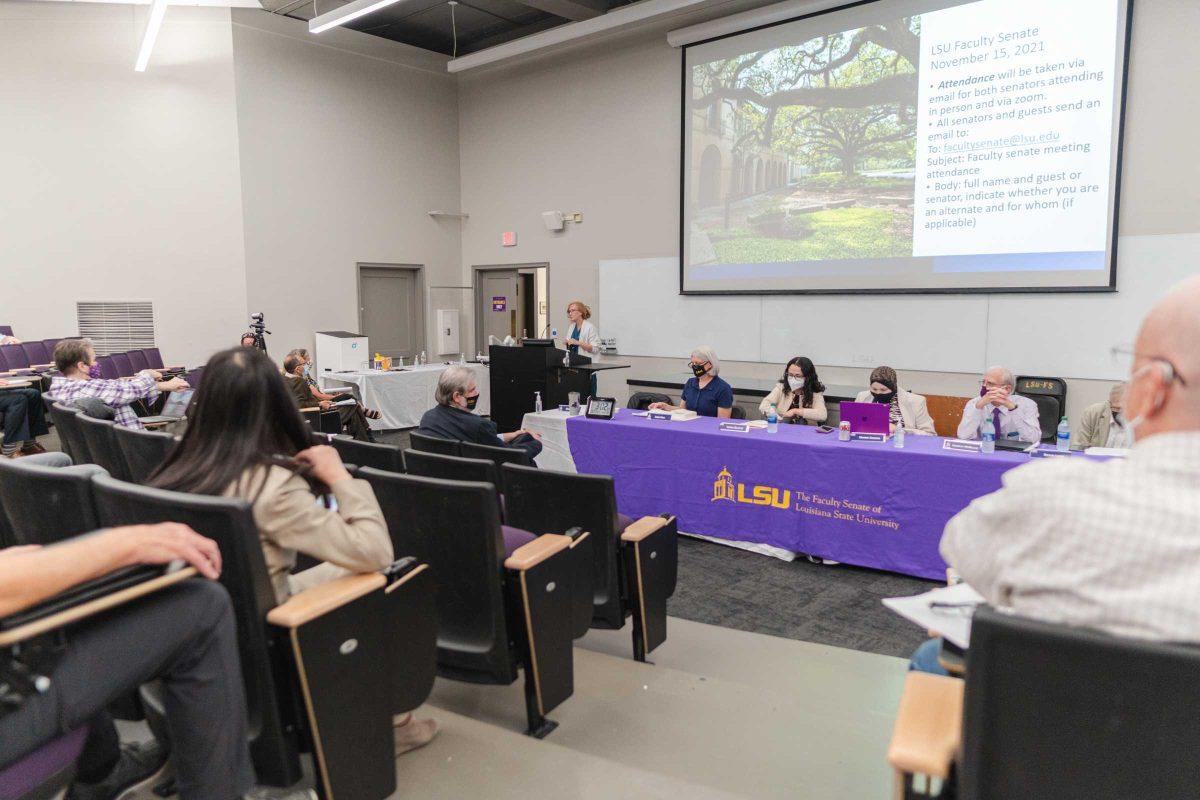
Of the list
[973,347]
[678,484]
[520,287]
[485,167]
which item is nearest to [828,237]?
[973,347]

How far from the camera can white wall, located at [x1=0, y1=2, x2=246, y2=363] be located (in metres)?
7.02

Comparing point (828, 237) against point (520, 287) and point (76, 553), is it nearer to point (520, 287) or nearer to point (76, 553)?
point (520, 287)

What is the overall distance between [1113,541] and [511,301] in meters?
8.98

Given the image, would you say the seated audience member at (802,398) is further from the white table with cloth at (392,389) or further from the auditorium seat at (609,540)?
the white table with cloth at (392,389)

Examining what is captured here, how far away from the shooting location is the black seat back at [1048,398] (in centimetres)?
538

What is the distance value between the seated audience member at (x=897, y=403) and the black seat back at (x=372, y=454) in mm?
2718

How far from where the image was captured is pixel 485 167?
9562 millimetres

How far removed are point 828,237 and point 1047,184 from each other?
171 centimetres

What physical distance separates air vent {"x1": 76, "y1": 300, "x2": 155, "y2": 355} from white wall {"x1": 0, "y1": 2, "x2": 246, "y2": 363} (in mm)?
80

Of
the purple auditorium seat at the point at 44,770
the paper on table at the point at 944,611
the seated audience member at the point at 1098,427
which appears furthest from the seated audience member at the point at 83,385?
the seated audience member at the point at 1098,427

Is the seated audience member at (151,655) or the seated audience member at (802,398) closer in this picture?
the seated audience member at (151,655)

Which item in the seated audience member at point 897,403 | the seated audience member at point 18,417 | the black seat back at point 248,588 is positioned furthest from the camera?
the seated audience member at point 18,417

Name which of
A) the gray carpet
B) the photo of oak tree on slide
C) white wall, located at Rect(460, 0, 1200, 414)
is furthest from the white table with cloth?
the gray carpet

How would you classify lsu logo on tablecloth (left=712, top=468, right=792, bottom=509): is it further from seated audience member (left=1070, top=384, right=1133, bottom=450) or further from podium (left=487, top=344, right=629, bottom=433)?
podium (left=487, top=344, right=629, bottom=433)
